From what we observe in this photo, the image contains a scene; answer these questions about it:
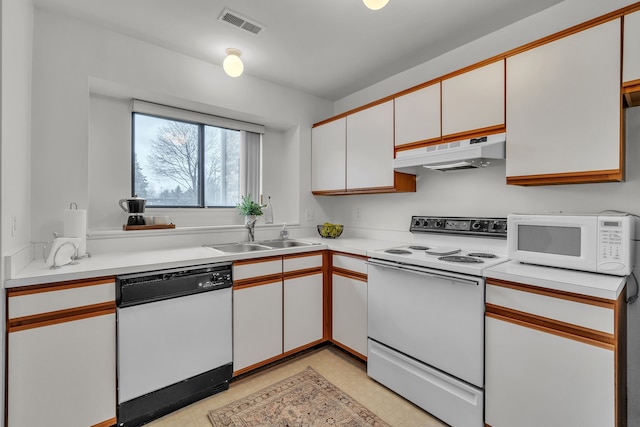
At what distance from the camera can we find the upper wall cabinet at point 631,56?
4.48 ft

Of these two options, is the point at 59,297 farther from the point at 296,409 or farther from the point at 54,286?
the point at 296,409

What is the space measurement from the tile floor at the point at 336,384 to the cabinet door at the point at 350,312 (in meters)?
0.17

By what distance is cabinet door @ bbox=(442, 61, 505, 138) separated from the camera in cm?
186


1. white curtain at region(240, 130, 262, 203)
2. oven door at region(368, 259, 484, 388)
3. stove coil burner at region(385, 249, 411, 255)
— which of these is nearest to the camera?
oven door at region(368, 259, 484, 388)

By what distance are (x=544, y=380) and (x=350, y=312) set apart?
133 cm

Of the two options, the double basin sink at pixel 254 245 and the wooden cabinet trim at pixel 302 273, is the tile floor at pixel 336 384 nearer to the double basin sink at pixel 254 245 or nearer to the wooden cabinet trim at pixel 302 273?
the wooden cabinet trim at pixel 302 273

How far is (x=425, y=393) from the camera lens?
183 centimetres

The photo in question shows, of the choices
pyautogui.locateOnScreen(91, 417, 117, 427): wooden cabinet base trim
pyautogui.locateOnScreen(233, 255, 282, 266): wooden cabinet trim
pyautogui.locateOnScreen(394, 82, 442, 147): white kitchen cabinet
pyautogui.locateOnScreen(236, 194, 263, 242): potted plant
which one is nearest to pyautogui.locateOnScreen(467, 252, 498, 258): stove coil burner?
pyautogui.locateOnScreen(394, 82, 442, 147): white kitchen cabinet

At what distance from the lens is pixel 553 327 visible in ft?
4.42

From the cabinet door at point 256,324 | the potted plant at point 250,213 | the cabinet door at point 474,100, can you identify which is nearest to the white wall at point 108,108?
the potted plant at point 250,213

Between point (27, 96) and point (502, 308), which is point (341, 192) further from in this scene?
point (27, 96)

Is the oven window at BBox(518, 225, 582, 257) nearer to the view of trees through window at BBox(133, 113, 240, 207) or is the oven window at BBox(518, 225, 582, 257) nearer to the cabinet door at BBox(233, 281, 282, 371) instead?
the cabinet door at BBox(233, 281, 282, 371)

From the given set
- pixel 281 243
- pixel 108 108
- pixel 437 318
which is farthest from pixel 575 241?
pixel 108 108

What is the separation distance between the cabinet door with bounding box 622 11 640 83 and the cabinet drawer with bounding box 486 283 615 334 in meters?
1.09
